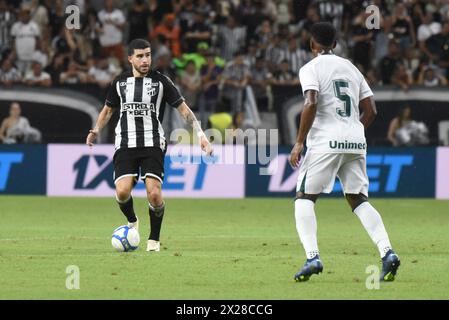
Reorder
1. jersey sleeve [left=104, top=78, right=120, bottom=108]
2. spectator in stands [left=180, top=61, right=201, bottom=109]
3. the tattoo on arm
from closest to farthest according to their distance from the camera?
the tattoo on arm, jersey sleeve [left=104, top=78, right=120, bottom=108], spectator in stands [left=180, top=61, right=201, bottom=109]

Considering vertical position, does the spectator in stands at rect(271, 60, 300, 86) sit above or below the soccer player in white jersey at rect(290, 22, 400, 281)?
above

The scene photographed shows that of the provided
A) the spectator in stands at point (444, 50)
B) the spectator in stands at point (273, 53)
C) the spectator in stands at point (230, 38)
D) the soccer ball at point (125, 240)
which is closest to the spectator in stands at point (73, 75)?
the spectator in stands at point (230, 38)

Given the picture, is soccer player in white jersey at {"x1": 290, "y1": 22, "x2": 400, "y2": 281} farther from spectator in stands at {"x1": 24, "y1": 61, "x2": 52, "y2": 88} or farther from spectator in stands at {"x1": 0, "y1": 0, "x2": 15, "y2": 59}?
spectator in stands at {"x1": 0, "y1": 0, "x2": 15, "y2": 59}

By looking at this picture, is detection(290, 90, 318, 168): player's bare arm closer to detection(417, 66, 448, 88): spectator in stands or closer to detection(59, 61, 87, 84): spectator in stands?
detection(417, 66, 448, 88): spectator in stands

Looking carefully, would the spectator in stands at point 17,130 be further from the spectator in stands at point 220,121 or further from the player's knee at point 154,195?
the player's knee at point 154,195

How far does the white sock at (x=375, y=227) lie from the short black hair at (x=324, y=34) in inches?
57.2

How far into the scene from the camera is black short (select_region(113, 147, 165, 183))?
41.6ft

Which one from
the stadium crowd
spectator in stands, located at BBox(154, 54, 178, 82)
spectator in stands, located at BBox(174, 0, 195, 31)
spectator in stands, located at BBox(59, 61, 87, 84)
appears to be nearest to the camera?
spectator in stands, located at BBox(154, 54, 178, 82)

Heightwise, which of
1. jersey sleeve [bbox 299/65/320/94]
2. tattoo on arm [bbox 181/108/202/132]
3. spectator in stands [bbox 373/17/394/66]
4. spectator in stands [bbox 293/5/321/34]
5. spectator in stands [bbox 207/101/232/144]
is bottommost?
spectator in stands [bbox 207/101/232/144]

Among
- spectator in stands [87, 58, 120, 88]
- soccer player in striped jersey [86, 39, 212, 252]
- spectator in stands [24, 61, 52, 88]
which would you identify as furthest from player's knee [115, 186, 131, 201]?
spectator in stands [87, 58, 120, 88]

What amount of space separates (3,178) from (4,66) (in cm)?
294

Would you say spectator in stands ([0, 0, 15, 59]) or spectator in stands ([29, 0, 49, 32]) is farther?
spectator in stands ([29, 0, 49, 32])

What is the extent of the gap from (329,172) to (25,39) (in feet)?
52.5

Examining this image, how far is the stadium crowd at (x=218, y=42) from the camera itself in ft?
79.5
